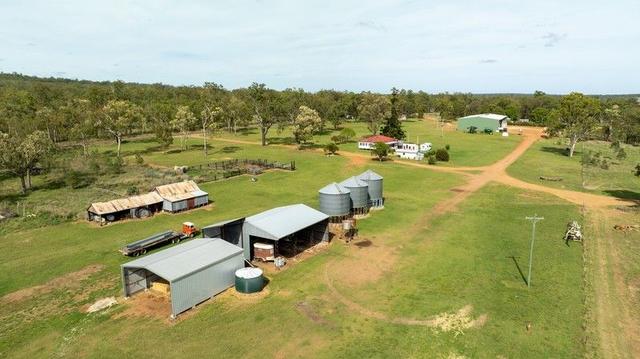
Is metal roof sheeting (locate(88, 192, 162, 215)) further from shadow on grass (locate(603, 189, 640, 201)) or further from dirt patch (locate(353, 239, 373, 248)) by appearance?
shadow on grass (locate(603, 189, 640, 201))

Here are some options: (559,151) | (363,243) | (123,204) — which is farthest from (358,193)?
(559,151)

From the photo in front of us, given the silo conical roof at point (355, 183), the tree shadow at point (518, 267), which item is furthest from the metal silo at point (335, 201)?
the tree shadow at point (518, 267)

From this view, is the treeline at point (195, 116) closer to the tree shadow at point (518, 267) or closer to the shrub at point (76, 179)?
the shrub at point (76, 179)

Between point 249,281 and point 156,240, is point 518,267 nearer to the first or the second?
point 249,281

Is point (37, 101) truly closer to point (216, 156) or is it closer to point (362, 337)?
point (216, 156)

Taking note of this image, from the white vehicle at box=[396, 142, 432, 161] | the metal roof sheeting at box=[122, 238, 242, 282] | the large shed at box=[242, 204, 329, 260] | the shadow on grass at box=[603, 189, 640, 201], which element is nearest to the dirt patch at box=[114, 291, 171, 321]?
the metal roof sheeting at box=[122, 238, 242, 282]

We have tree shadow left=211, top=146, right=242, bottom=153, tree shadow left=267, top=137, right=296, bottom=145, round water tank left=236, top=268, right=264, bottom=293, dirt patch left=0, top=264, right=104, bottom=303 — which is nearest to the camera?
round water tank left=236, top=268, right=264, bottom=293
